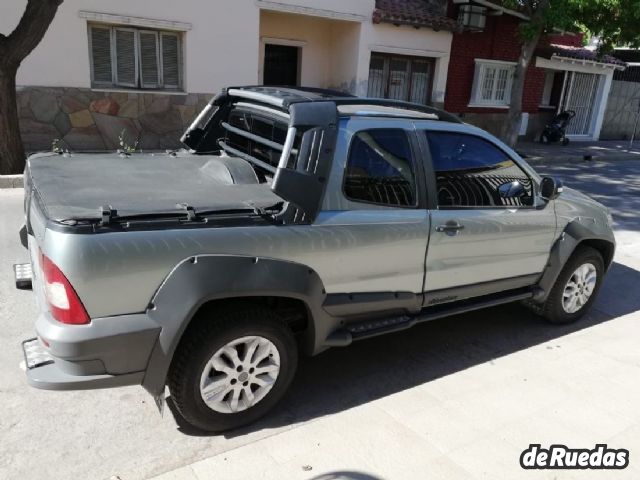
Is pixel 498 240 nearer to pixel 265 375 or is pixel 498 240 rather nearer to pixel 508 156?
pixel 508 156

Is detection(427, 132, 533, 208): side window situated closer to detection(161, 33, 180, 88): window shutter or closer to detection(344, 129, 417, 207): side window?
detection(344, 129, 417, 207): side window

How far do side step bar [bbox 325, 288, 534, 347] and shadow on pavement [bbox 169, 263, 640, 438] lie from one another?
0.39 meters

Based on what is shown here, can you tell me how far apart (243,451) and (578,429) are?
1.85m

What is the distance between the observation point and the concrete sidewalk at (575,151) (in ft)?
49.5

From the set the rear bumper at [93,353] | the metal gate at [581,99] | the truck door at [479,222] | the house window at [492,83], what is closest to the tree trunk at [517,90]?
the house window at [492,83]

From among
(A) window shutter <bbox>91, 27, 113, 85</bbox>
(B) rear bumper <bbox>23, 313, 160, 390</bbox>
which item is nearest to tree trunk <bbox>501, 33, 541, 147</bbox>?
(A) window shutter <bbox>91, 27, 113, 85</bbox>

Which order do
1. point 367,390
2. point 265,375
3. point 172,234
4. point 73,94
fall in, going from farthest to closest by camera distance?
point 73,94
point 367,390
point 265,375
point 172,234

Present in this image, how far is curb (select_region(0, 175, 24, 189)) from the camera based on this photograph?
805 cm

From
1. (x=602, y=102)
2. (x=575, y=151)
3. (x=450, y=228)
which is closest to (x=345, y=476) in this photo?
(x=450, y=228)

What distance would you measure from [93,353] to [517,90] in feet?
45.4

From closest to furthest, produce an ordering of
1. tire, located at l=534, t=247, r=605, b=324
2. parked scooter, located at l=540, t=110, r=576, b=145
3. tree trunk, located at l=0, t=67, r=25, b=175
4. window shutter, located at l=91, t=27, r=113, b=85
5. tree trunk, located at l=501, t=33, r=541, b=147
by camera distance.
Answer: tire, located at l=534, t=247, r=605, b=324
tree trunk, located at l=0, t=67, r=25, b=175
window shutter, located at l=91, t=27, r=113, b=85
tree trunk, located at l=501, t=33, r=541, b=147
parked scooter, located at l=540, t=110, r=576, b=145

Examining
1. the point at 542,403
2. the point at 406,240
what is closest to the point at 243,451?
the point at 406,240

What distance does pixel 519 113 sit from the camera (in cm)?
1438

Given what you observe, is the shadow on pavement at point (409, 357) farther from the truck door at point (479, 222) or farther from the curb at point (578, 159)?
the curb at point (578, 159)
